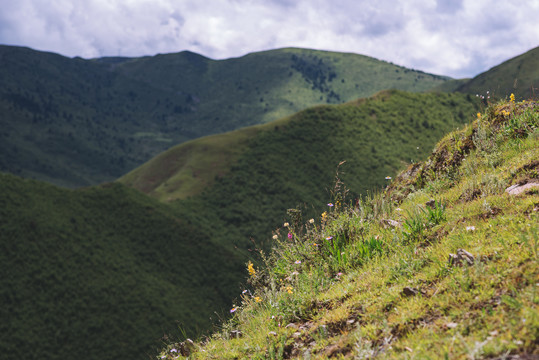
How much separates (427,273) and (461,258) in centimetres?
43

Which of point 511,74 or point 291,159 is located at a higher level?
point 511,74

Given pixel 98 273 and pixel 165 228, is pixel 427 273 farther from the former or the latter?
pixel 165 228

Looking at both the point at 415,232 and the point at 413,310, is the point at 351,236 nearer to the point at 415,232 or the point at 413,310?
Result: the point at 415,232

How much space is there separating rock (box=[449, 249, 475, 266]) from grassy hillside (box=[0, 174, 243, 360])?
23801mm

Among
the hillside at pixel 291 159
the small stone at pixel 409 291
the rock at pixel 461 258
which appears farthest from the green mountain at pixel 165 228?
the rock at pixel 461 258

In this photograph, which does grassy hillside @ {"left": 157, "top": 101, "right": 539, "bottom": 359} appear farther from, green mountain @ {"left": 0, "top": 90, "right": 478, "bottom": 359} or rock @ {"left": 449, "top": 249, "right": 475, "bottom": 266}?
green mountain @ {"left": 0, "top": 90, "right": 478, "bottom": 359}

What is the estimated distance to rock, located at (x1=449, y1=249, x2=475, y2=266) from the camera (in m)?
4.12

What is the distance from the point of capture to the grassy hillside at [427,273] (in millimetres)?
3443

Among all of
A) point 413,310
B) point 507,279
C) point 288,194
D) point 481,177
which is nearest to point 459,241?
point 507,279

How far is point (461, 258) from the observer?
4.23 m

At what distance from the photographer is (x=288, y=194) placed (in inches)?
3182

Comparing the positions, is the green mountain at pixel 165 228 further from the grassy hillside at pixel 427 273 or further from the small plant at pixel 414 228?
the small plant at pixel 414 228

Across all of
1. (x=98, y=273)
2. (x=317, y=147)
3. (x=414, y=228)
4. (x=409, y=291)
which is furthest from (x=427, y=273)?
(x=317, y=147)

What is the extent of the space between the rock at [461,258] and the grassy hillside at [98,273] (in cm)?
2380
